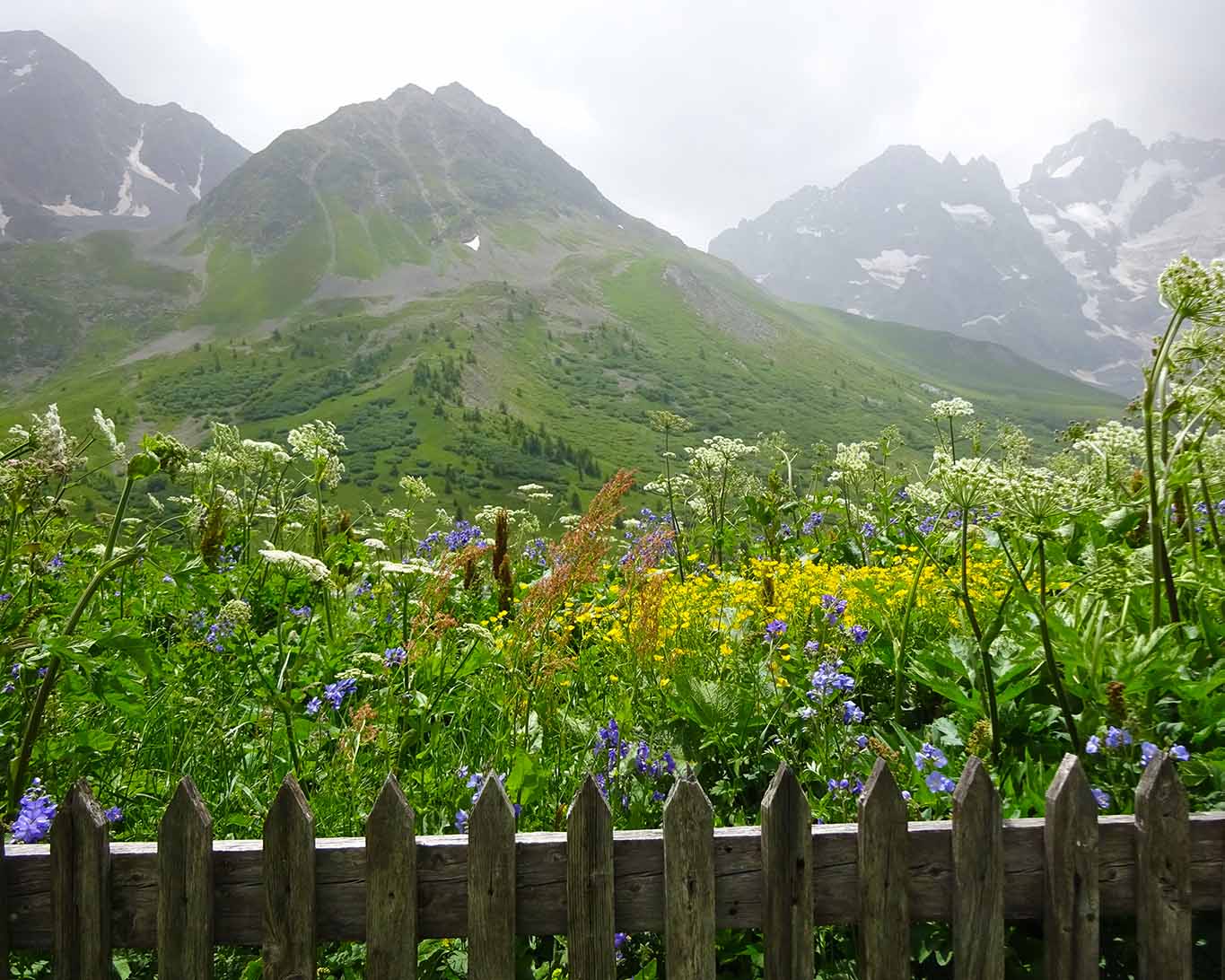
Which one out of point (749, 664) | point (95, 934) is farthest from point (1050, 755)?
point (95, 934)

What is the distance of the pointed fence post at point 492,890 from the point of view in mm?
1914

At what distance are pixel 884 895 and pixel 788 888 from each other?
0.84 ft

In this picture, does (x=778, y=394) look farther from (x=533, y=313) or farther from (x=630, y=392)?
(x=533, y=313)

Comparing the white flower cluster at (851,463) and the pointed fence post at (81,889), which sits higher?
the white flower cluster at (851,463)

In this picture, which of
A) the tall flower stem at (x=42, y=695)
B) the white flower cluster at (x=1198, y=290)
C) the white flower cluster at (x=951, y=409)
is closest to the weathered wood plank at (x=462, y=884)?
the tall flower stem at (x=42, y=695)

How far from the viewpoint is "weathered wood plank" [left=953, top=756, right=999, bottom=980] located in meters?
1.97

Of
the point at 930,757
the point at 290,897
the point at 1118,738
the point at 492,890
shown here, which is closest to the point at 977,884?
the point at 930,757

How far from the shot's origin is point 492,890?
1.94m

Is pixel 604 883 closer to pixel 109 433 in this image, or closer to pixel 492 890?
pixel 492 890

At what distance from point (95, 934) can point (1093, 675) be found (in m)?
3.04

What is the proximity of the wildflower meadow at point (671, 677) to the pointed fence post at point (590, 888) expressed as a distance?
0.45 meters

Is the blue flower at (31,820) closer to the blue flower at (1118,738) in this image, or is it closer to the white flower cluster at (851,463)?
the blue flower at (1118,738)

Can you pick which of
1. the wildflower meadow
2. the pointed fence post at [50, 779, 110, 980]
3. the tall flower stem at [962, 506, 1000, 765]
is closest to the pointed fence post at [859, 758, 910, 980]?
the wildflower meadow

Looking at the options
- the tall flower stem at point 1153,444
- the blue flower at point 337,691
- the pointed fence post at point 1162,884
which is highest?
the tall flower stem at point 1153,444
